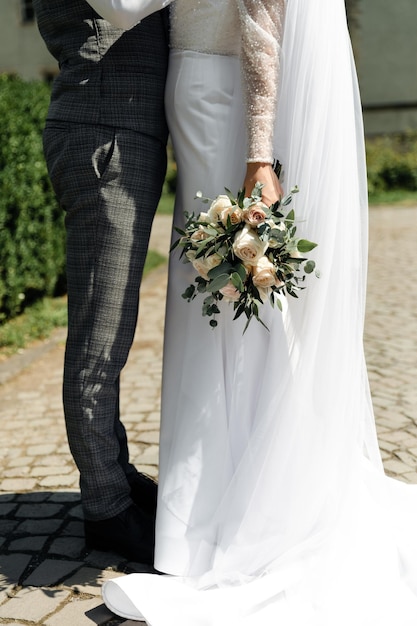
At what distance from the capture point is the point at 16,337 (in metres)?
5.92

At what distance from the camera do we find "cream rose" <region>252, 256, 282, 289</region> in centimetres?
211

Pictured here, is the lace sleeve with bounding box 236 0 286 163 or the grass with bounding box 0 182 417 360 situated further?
the grass with bounding box 0 182 417 360

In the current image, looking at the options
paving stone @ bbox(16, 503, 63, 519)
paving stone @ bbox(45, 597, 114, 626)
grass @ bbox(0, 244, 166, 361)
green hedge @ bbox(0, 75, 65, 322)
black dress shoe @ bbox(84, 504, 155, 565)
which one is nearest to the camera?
paving stone @ bbox(45, 597, 114, 626)

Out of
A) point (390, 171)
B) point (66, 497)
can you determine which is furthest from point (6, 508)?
point (390, 171)

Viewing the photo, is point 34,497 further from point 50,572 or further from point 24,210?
point 24,210

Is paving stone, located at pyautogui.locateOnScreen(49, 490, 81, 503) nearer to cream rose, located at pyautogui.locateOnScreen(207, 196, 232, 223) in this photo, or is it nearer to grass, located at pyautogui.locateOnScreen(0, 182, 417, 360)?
cream rose, located at pyautogui.locateOnScreen(207, 196, 232, 223)

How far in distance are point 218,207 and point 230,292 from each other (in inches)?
9.5

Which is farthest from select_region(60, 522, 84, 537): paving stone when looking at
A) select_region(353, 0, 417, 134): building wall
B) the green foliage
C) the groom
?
select_region(353, 0, 417, 134): building wall

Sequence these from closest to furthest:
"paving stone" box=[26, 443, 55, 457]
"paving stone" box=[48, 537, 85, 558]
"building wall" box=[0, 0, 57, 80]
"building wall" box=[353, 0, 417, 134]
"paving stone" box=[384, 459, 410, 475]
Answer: "paving stone" box=[48, 537, 85, 558], "paving stone" box=[384, 459, 410, 475], "paving stone" box=[26, 443, 55, 457], "building wall" box=[353, 0, 417, 134], "building wall" box=[0, 0, 57, 80]

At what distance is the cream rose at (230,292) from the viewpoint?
2160 millimetres

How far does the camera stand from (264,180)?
7.40 feet

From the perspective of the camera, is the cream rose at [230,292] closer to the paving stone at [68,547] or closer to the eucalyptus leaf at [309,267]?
the eucalyptus leaf at [309,267]

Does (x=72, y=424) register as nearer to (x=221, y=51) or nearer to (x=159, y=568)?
(x=159, y=568)

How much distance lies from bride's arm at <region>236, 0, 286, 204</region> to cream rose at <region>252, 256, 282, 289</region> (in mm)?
231
